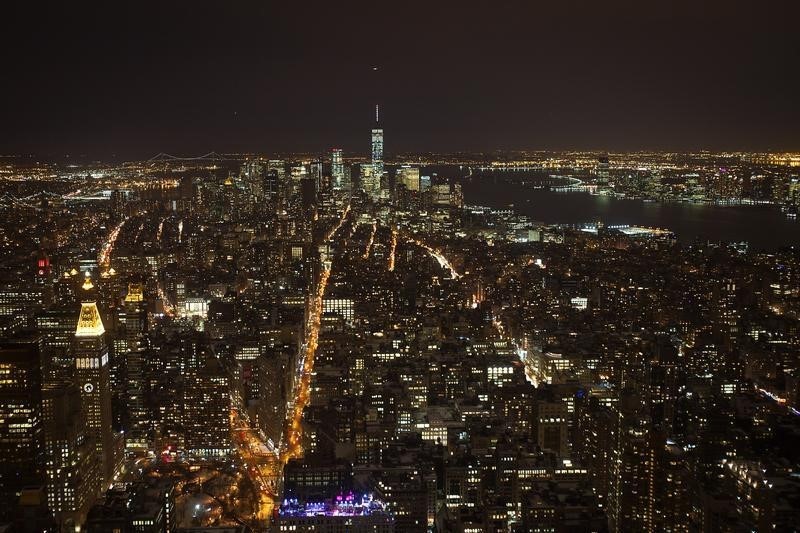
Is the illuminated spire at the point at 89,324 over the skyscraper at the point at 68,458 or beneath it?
over

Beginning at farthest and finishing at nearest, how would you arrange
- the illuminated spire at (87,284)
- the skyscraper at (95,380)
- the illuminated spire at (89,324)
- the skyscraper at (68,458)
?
the illuminated spire at (87,284) → the illuminated spire at (89,324) → the skyscraper at (95,380) → the skyscraper at (68,458)

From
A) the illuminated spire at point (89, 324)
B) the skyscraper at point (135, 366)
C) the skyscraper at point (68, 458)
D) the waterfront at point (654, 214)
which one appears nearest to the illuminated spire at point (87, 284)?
the skyscraper at point (135, 366)

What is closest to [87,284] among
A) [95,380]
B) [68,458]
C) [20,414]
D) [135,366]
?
[135,366]

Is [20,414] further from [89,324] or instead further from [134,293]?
[134,293]

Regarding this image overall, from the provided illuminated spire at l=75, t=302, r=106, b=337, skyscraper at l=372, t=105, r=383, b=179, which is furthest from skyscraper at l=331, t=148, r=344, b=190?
illuminated spire at l=75, t=302, r=106, b=337

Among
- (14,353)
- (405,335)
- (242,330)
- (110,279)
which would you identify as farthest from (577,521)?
(110,279)

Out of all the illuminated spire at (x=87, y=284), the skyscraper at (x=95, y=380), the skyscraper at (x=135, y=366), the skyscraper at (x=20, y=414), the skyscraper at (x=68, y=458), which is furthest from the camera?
the illuminated spire at (x=87, y=284)

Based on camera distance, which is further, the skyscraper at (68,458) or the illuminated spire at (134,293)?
the illuminated spire at (134,293)

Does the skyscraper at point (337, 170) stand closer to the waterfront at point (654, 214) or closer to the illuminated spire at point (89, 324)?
the waterfront at point (654, 214)
